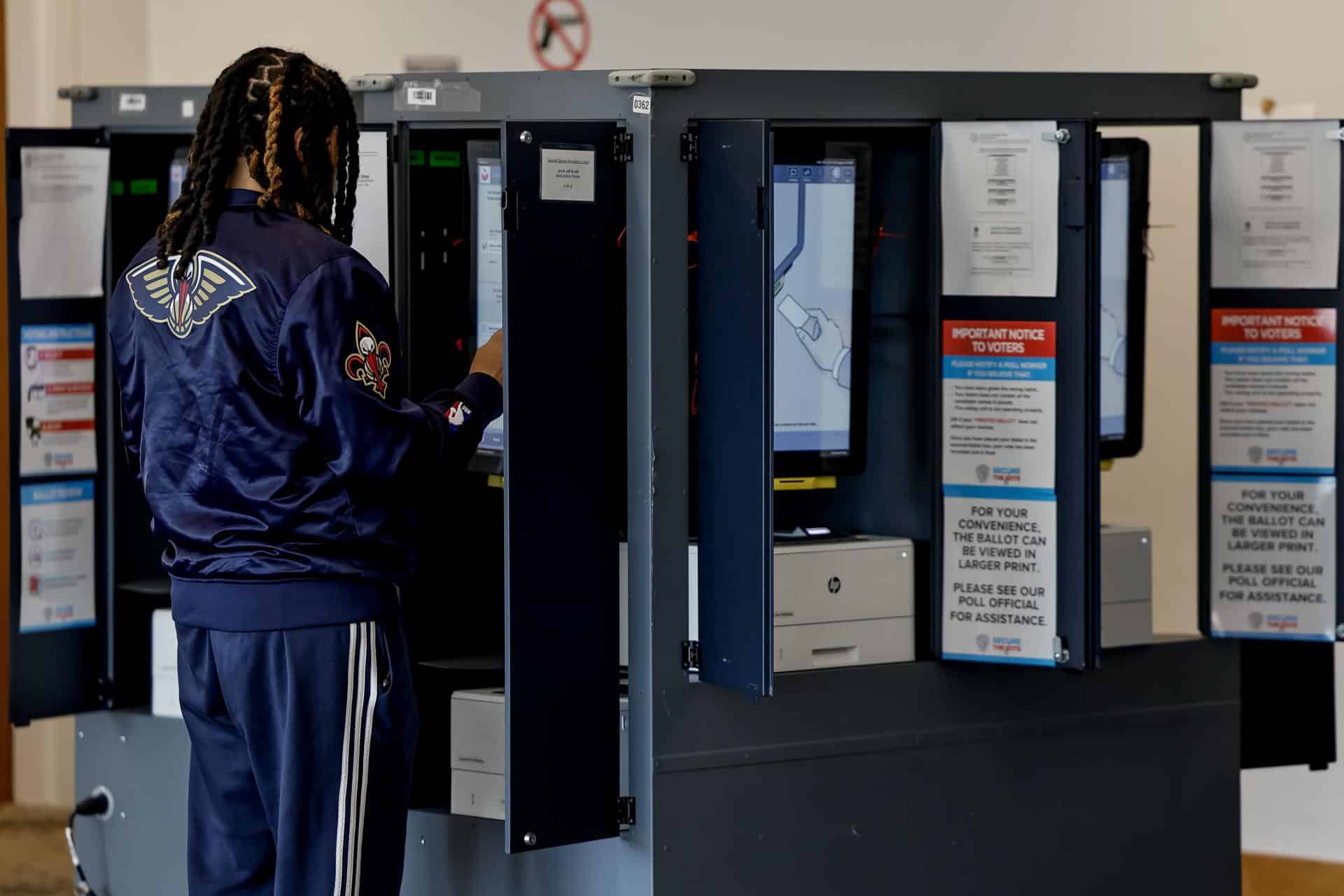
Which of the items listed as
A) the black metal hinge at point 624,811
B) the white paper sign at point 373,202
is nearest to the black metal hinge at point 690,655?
the black metal hinge at point 624,811

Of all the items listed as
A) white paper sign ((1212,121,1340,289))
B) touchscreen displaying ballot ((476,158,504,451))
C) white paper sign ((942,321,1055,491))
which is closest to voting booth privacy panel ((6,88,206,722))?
touchscreen displaying ballot ((476,158,504,451))

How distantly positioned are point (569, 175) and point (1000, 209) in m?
0.72

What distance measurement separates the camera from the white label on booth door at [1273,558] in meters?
2.87

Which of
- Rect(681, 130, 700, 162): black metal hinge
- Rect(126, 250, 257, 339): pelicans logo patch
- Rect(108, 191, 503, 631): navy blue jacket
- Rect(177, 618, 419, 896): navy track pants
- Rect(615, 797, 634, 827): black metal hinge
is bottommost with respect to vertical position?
Rect(615, 797, 634, 827): black metal hinge

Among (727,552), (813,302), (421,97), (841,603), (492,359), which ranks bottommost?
(841,603)

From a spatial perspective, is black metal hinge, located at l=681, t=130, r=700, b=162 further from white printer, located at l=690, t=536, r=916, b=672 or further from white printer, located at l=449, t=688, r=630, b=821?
white printer, located at l=449, t=688, r=630, b=821

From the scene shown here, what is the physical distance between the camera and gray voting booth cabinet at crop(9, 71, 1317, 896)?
249 cm

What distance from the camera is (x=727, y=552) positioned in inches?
99.1

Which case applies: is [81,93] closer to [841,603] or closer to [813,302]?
[813,302]

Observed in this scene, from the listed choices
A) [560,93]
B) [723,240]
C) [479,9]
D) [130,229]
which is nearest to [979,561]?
[723,240]

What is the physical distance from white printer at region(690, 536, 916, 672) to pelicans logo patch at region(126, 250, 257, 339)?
33.6 inches

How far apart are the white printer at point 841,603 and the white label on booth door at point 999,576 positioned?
8 centimetres

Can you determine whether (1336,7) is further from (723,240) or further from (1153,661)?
(723,240)

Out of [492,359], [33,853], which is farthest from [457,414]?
[33,853]
